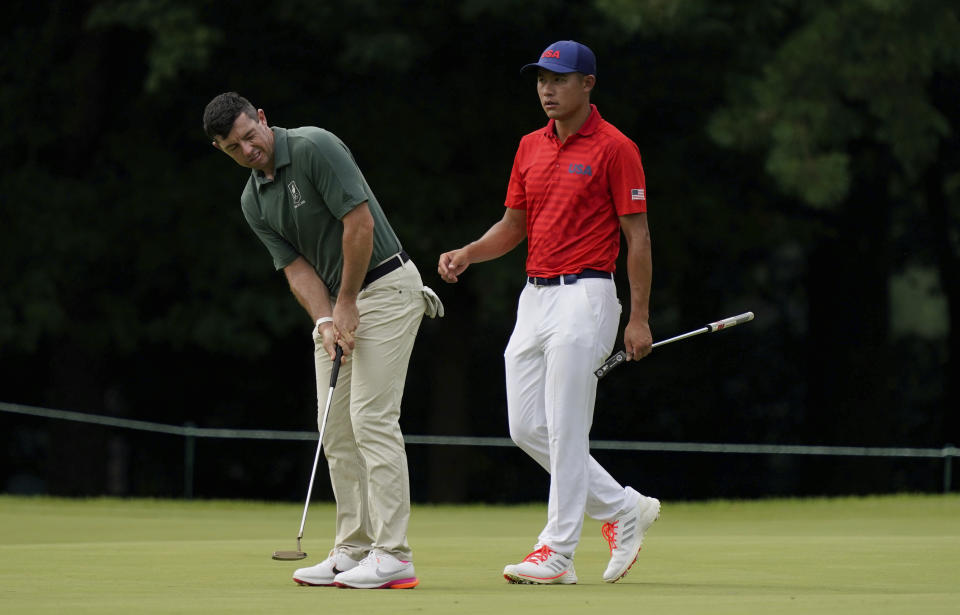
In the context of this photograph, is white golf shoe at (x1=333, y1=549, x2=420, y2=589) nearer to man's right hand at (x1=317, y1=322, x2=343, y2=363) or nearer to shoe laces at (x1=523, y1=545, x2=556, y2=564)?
shoe laces at (x1=523, y1=545, x2=556, y2=564)

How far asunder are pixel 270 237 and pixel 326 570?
4.18 ft

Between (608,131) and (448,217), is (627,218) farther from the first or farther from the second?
(448,217)

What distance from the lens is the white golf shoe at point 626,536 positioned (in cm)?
→ 645

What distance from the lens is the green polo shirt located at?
607 cm

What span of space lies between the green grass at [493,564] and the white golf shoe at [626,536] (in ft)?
0.32

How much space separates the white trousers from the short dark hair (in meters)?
1.29

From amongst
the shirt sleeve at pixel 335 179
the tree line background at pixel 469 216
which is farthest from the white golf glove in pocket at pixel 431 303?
the tree line background at pixel 469 216

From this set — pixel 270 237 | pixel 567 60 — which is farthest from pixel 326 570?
pixel 567 60

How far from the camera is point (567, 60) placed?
252 inches

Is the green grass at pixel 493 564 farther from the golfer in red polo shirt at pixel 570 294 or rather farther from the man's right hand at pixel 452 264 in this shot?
the man's right hand at pixel 452 264

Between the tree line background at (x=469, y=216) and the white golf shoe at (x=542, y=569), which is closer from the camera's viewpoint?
the white golf shoe at (x=542, y=569)

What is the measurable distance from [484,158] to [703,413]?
5.43 m

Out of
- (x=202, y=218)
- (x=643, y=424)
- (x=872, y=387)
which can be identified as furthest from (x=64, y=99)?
(x=872, y=387)

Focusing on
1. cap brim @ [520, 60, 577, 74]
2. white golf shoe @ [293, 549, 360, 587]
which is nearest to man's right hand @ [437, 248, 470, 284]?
cap brim @ [520, 60, 577, 74]
